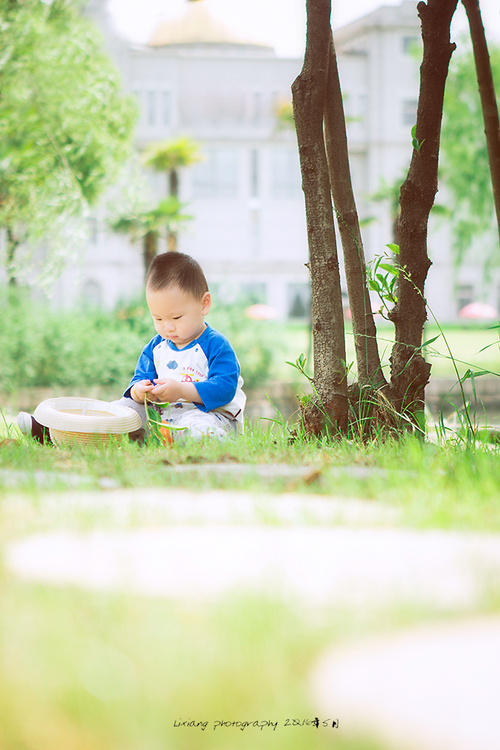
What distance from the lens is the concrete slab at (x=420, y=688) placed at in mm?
841

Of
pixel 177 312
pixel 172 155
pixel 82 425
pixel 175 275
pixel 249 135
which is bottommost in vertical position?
pixel 82 425

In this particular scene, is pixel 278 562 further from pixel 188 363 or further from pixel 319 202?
pixel 188 363

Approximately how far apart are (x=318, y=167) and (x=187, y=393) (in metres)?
1.16

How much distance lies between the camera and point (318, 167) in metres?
2.74

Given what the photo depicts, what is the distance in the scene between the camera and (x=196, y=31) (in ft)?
107

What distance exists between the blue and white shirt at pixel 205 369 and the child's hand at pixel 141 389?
5.1 inches

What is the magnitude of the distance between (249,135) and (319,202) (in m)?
31.4

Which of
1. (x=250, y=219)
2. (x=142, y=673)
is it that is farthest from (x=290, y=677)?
(x=250, y=219)

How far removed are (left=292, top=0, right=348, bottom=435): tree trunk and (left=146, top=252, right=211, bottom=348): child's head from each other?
0.67m

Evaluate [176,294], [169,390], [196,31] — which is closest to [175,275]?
[176,294]

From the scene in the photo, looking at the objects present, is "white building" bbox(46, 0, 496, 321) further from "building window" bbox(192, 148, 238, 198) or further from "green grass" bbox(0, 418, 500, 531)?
"green grass" bbox(0, 418, 500, 531)

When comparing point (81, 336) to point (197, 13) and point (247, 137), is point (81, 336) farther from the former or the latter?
point (197, 13)

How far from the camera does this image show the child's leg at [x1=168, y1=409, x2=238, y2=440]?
2926mm

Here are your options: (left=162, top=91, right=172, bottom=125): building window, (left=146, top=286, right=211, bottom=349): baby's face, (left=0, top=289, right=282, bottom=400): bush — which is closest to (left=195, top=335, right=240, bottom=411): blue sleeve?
(left=146, top=286, right=211, bottom=349): baby's face
